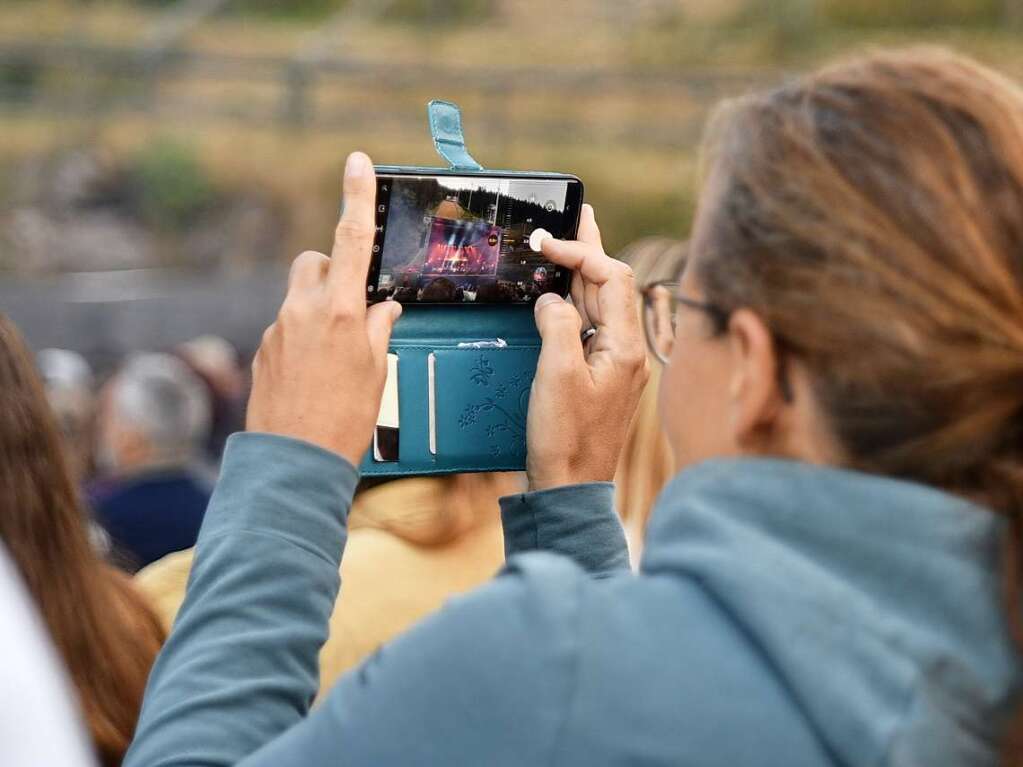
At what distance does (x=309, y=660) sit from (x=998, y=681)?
55cm

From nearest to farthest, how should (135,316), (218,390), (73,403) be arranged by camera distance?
(73,403) < (218,390) < (135,316)

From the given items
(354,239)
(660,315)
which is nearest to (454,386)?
(354,239)

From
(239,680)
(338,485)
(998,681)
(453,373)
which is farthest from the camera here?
(453,373)

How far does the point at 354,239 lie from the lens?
4.02ft

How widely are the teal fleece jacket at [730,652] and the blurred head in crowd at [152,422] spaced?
9.21ft

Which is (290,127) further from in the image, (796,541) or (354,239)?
(796,541)

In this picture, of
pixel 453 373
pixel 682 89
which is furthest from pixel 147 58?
pixel 453 373

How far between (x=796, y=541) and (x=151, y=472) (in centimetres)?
293

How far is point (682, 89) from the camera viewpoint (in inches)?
566

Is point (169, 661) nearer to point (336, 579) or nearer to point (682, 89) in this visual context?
point (336, 579)

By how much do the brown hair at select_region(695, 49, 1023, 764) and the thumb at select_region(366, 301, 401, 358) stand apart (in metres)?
0.39

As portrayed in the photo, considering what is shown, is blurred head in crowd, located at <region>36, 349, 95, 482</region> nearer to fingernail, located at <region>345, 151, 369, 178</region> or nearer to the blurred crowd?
the blurred crowd

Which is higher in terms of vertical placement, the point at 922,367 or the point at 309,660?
the point at 922,367

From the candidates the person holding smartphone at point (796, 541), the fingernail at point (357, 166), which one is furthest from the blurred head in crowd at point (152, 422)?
the person holding smartphone at point (796, 541)
